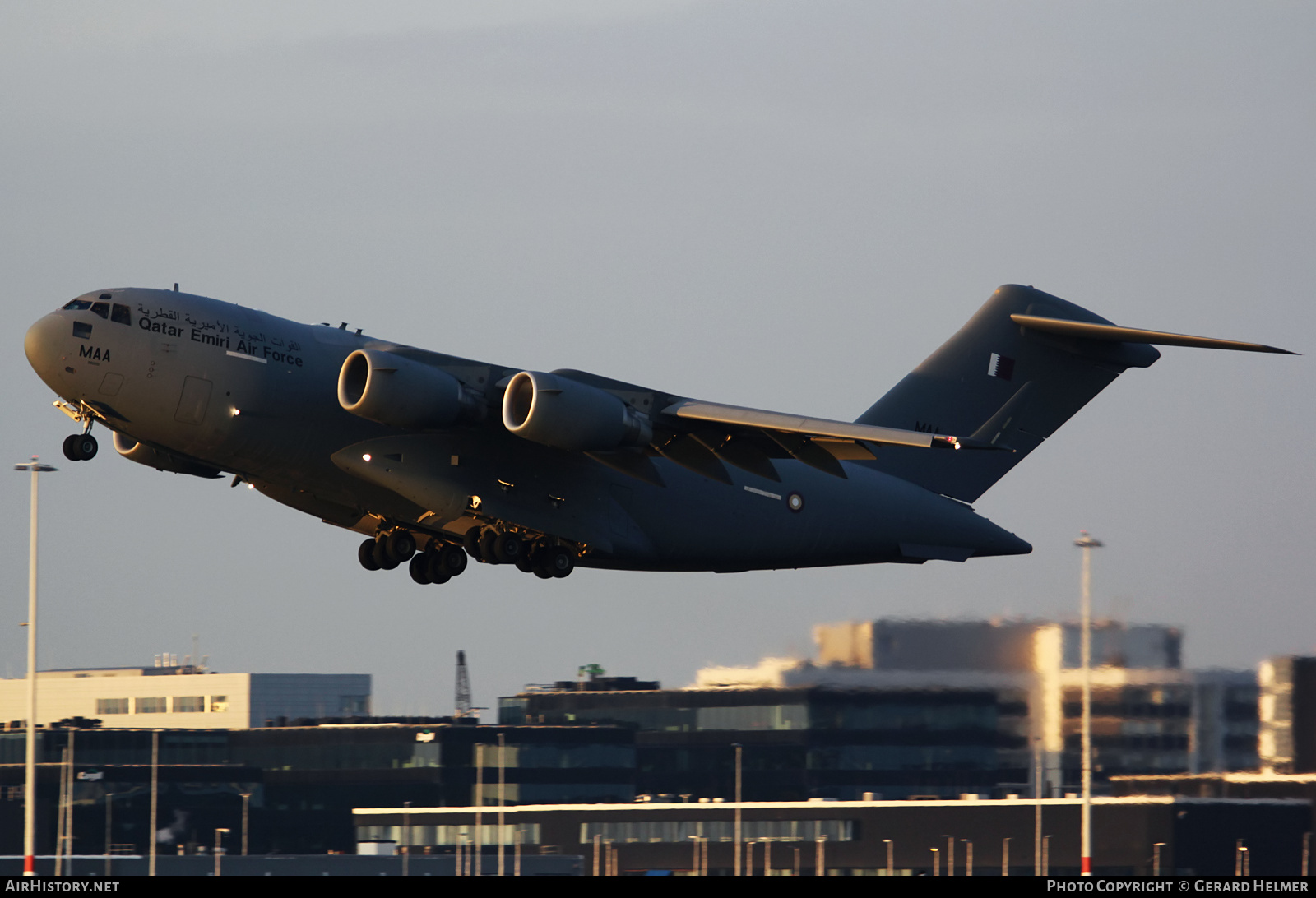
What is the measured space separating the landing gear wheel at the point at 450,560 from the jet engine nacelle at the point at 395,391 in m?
2.66

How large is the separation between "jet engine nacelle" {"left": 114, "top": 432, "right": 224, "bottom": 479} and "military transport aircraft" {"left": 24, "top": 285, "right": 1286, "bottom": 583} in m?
0.03

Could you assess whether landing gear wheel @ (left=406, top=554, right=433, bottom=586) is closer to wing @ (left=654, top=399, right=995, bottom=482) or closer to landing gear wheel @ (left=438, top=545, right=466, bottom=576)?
landing gear wheel @ (left=438, top=545, right=466, bottom=576)

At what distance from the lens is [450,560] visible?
1922 centimetres

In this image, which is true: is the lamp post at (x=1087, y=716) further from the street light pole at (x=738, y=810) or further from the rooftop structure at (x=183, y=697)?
the rooftop structure at (x=183, y=697)

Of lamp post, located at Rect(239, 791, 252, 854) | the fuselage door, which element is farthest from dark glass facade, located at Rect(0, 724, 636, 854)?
the fuselage door

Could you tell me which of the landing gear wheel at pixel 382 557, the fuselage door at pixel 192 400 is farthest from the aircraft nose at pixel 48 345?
the landing gear wheel at pixel 382 557

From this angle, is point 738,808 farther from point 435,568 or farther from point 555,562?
point 555,562

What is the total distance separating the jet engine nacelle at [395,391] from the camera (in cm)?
1641

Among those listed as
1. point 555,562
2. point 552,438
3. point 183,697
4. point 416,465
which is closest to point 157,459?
point 416,465

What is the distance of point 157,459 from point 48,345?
2.60m

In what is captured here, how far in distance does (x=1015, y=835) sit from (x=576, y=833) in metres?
7.02

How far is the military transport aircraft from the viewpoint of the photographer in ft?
53.8

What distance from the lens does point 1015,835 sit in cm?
2397

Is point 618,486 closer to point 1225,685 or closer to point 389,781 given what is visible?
point 1225,685
